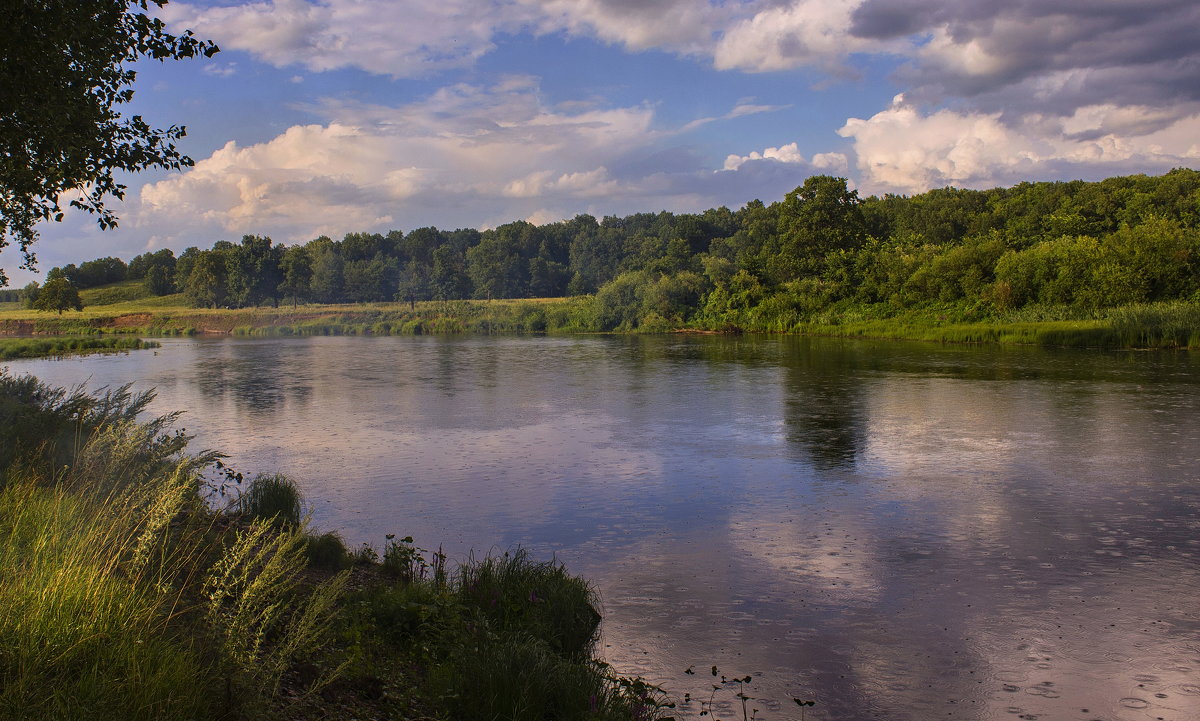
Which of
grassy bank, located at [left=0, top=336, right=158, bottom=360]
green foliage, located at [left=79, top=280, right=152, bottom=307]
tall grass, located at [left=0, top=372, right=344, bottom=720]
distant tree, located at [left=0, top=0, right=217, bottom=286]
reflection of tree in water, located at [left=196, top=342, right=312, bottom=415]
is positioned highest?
green foliage, located at [left=79, top=280, right=152, bottom=307]

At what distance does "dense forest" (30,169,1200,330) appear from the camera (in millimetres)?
49812

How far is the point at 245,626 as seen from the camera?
16.3 feet

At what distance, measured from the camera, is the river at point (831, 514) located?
6941 millimetres

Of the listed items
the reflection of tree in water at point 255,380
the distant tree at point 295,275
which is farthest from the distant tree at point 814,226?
the distant tree at point 295,275

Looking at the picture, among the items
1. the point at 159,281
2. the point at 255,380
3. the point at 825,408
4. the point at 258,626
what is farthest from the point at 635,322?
the point at 159,281

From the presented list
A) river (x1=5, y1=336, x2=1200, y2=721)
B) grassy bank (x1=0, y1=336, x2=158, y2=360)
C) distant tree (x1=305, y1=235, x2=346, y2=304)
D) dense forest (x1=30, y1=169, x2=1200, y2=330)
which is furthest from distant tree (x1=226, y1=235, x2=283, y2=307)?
river (x1=5, y1=336, x2=1200, y2=721)

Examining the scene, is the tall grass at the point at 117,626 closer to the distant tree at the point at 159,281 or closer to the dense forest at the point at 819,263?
the dense forest at the point at 819,263

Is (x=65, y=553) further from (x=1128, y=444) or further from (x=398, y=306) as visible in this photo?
(x=398, y=306)

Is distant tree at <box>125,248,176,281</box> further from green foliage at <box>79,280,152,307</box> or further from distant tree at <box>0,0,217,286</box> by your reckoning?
distant tree at <box>0,0,217,286</box>

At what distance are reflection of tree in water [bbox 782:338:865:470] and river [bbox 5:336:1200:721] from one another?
16 cm

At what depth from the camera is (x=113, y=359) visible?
47.9 m

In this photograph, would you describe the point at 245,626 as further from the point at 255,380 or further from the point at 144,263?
the point at 144,263

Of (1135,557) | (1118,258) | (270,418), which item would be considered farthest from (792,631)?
(1118,258)

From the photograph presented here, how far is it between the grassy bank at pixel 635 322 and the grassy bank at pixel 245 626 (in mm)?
41077
